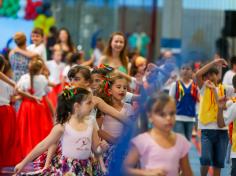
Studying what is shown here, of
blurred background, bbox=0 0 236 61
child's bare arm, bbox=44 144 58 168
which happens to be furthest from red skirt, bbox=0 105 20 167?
blurred background, bbox=0 0 236 61

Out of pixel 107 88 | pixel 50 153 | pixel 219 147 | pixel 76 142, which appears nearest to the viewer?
pixel 76 142

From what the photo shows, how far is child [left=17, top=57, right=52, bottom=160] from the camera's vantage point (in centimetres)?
1390

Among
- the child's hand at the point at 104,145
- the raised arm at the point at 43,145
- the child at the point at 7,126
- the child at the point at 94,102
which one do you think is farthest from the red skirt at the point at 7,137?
the raised arm at the point at 43,145

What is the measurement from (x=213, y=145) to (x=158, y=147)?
154 inches

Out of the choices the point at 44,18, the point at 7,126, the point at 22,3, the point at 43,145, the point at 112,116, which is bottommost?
the point at 7,126

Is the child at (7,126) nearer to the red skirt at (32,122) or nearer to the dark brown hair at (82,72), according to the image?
the red skirt at (32,122)

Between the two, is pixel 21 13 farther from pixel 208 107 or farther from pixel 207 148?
pixel 207 148

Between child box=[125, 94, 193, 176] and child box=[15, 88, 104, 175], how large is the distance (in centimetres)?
160

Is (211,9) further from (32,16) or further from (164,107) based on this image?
(164,107)

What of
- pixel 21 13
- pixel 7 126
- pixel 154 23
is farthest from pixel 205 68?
pixel 154 23

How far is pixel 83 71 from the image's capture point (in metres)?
9.91

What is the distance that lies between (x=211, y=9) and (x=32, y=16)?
13576 mm

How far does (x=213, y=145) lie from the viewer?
10.8m

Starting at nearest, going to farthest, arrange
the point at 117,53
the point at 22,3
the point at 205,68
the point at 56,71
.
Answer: the point at 205,68 < the point at 117,53 < the point at 56,71 < the point at 22,3
